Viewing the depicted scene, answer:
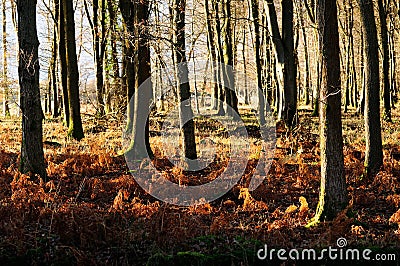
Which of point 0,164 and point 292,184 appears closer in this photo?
point 292,184

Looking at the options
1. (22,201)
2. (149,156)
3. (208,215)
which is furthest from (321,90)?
(149,156)

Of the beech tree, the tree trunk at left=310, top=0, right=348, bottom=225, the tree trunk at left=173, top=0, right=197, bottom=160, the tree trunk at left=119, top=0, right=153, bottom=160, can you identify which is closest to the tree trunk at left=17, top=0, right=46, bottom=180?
the tree trunk at left=119, top=0, right=153, bottom=160

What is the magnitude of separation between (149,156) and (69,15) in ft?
22.3

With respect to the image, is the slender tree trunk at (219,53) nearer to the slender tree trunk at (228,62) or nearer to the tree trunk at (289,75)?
the slender tree trunk at (228,62)

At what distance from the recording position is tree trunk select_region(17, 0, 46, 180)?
30.8ft

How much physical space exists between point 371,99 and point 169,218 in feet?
19.6

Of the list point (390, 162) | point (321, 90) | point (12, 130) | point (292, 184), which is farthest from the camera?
point (12, 130)

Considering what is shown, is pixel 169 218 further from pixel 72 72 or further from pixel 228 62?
pixel 228 62

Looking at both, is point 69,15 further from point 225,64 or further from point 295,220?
point 295,220

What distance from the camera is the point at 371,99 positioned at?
33.9 ft

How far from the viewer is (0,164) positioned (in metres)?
10.9

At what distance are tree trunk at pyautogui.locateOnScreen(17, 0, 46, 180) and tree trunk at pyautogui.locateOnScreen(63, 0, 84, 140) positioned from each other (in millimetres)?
5734

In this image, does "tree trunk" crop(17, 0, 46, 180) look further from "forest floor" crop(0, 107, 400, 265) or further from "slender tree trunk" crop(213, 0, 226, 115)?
"slender tree trunk" crop(213, 0, 226, 115)

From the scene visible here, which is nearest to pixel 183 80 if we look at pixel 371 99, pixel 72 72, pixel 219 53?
pixel 371 99
